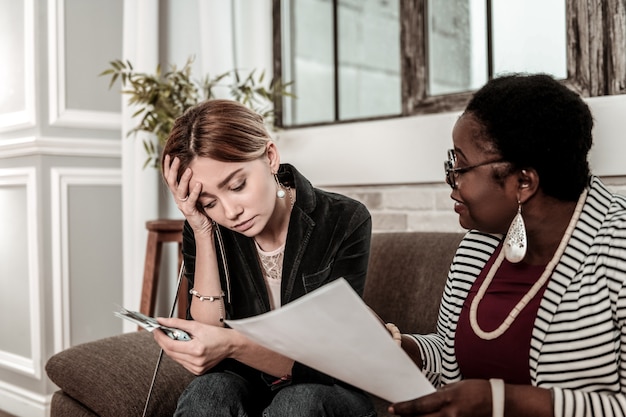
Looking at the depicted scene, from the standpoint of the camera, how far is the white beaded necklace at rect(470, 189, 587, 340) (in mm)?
1189

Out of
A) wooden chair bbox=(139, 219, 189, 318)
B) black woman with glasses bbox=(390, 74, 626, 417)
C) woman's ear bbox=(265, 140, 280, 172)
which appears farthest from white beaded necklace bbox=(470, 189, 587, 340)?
wooden chair bbox=(139, 219, 189, 318)

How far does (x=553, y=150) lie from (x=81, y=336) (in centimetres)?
237

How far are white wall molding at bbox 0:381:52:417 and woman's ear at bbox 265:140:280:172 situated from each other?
1829mm

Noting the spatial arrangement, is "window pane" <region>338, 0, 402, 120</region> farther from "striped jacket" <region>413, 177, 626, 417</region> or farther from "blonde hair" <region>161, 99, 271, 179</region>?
"striped jacket" <region>413, 177, 626, 417</region>

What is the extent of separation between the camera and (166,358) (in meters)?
1.76

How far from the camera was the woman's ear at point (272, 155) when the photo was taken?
1.52 metres

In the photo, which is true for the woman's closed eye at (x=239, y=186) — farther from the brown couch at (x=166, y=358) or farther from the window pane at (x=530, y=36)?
the window pane at (x=530, y=36)

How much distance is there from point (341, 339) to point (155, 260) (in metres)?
1.80

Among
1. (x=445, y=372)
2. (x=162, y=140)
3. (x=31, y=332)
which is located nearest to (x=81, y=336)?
(x=31, y=332)

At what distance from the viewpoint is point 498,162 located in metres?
1.18

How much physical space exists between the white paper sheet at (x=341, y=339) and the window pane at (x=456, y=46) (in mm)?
1479

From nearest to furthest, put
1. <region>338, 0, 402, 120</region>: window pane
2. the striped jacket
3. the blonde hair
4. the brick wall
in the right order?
1. the striped jacket
2. the blonde hair
3. the brick wall
4. <region>338, 0, 402, 120</region>: window pane

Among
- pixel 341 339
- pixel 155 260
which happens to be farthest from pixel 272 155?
pixel 155 260

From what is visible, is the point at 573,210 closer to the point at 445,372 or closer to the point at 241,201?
the point at 445,372
